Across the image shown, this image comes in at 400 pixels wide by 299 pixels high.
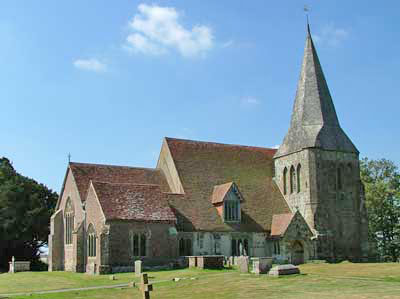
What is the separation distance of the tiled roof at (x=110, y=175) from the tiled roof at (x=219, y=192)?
4276mm

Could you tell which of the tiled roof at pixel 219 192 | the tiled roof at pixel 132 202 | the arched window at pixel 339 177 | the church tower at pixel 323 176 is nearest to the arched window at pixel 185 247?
the tiled roof at pixel 132 202

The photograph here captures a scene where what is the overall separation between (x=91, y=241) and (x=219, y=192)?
1216cm

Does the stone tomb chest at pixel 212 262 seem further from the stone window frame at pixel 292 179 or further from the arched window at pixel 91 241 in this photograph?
the stone window frame at pixel 292 179

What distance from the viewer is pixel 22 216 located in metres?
59.5

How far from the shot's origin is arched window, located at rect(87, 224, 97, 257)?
42.1 m

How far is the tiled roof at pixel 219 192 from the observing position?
47309 mm

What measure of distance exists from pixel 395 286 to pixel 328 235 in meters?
24.7

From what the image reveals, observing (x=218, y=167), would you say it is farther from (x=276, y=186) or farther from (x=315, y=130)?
(x=315, y=130)

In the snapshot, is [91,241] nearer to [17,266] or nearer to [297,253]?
[17,266]

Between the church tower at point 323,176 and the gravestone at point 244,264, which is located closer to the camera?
the gravestone at point 244,264

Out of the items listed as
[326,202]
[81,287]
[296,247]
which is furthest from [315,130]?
[81,287]

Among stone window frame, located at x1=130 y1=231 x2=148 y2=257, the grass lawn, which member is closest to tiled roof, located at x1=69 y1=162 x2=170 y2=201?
stone window frame, located at x1=130 y1=231 x2=148 y2=257

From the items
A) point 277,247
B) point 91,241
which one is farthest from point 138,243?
point 277,247

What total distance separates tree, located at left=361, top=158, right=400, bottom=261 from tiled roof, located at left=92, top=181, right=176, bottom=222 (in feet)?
99.2
